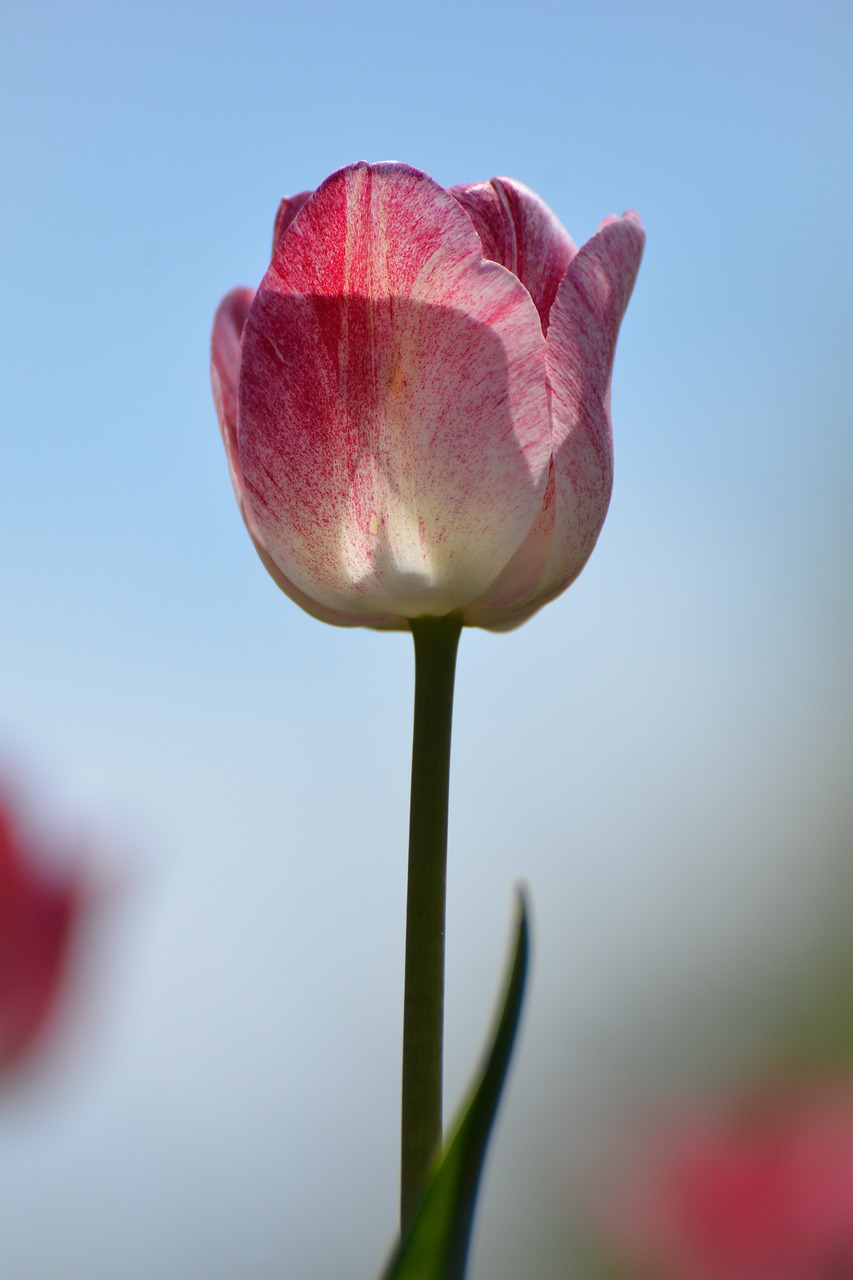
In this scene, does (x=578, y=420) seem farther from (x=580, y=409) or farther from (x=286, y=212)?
(x=286, y=212)

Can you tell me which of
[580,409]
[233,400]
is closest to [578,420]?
[580,409]

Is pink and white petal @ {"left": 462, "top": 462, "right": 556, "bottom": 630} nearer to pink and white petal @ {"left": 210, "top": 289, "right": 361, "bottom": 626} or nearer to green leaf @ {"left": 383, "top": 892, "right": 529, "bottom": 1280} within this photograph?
pink and white petal @ {"left": 210, "top": 289, "right": 361, "bottom": 626}

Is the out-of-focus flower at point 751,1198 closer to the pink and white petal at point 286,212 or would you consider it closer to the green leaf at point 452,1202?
the green leaf at point 452,1202

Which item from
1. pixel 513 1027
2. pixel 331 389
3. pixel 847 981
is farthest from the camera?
pixel 847 981

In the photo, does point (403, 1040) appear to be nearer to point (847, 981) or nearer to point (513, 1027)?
point (513, 1027)

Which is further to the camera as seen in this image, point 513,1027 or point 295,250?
point 295,250

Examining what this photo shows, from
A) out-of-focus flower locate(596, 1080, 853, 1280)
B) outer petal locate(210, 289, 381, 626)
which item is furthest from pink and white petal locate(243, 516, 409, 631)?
out-of-focus flower locate(596, 1080, 853, 1280)

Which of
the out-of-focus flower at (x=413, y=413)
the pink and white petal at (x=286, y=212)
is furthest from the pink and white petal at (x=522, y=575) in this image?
the pink and white petal at (x=286, y=212)

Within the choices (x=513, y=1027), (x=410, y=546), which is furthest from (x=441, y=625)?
(x=513, y=1027)

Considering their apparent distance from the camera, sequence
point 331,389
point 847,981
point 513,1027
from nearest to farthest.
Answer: point 513,1027 → point 331,389 → point 847,981

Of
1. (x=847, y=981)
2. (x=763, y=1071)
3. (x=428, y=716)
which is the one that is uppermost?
(x=428, y=716)
